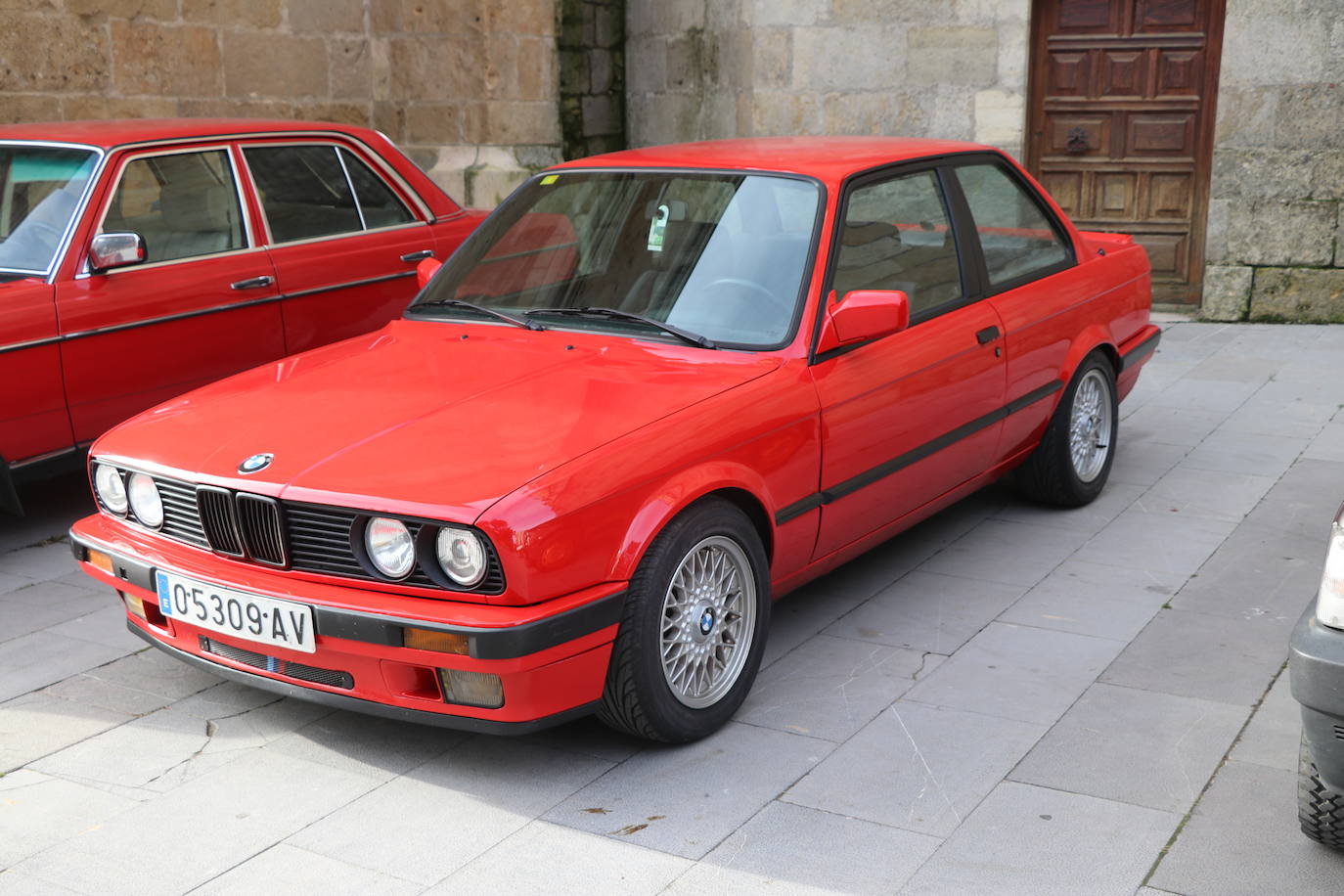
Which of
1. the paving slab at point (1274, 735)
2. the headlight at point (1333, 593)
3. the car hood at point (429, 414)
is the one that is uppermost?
the car hood at point (429, 414)

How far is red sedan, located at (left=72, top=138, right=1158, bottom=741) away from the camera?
11.5 feet

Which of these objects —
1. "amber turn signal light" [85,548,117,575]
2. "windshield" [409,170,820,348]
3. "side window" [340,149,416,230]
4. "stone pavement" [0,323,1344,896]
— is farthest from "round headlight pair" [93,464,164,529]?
"side window" [340,149,416,230]

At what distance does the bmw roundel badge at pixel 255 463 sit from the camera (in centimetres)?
371

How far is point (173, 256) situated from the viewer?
6340 mm

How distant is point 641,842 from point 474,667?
1.96 feet

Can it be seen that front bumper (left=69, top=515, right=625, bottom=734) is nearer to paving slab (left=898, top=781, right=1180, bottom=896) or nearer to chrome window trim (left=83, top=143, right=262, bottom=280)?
paving slab (left=898, top=781, right=1180, bottom=896)

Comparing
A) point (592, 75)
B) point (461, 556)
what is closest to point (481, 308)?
point (461, 556)

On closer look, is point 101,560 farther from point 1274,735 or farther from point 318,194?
point 1274,735

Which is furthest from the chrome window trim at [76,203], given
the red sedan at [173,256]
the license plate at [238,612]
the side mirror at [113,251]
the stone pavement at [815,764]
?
the license plate at [238,612]

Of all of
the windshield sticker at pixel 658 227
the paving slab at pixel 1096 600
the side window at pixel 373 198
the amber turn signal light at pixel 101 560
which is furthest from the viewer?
the side window at pixel 373 198

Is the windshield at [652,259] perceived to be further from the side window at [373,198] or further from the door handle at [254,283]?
the side window at [373,198]

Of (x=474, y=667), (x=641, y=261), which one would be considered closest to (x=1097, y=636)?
(x=641, y=261)

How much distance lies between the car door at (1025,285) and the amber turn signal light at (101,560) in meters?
3.22

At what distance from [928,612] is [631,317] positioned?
1523 millimetres
